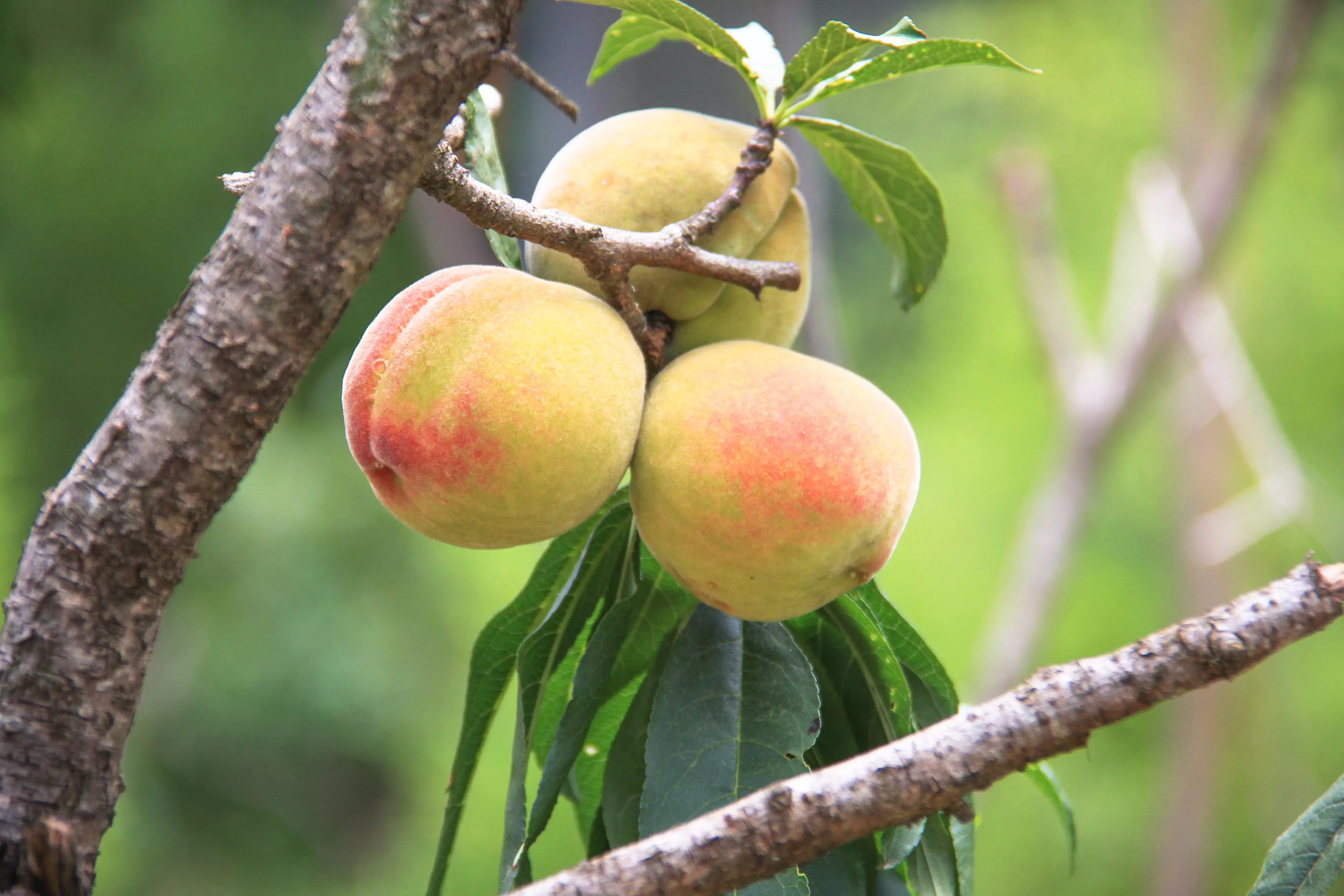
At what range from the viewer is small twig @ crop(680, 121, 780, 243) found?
0.45 metres

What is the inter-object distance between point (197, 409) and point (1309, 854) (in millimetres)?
442

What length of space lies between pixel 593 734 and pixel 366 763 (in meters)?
2.74

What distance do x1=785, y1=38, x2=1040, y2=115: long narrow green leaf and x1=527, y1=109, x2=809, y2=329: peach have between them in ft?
0.13

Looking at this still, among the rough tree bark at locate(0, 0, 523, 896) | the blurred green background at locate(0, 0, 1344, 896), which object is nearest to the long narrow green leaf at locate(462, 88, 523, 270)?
the rough tree bark at locate(0, 0, 523, 896)

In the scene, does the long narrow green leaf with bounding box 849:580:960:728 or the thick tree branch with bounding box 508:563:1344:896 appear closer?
the thick tree branch with bounding box 508:563:1344:896

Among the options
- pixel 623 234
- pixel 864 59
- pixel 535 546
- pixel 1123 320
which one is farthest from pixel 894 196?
pixel 535 546

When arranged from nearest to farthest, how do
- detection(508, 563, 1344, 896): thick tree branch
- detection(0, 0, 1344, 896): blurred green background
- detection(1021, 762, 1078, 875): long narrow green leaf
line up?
detection(508, 563, 1344, 896): thick tree branch, detection(1021, 762, 1078, 875): long narrow green leaf, detection(0, 0, 1344, 896): blurred green background

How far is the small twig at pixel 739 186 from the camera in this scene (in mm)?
448

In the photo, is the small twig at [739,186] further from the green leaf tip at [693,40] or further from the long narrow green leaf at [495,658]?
the long narrow green leaf at [495,658]

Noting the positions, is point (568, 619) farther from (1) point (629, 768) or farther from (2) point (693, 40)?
(2) point (693, 40)

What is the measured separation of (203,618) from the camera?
2.89 m

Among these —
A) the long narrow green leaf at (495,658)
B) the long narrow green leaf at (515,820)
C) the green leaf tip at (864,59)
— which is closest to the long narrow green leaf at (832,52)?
the green leaf tip at (864,59)

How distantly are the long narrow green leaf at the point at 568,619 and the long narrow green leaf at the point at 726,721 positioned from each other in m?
0.05

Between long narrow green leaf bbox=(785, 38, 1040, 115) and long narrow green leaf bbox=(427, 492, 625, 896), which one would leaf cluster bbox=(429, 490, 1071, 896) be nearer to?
long narrow green leaf bbox=(427, 492, 625, 896)
